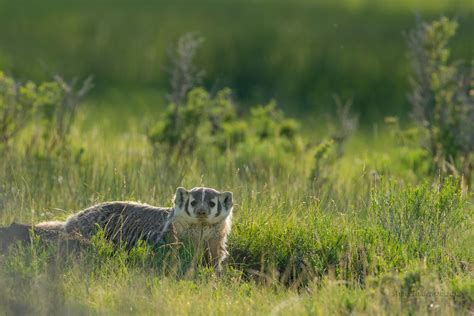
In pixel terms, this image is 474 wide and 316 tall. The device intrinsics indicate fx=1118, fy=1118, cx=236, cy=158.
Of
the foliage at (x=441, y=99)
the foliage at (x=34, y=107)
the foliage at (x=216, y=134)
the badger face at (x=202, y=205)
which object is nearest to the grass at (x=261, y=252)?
the badger face at (x=202, y=205)

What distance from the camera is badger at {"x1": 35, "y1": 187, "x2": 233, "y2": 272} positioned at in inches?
343

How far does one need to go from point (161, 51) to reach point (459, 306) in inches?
714

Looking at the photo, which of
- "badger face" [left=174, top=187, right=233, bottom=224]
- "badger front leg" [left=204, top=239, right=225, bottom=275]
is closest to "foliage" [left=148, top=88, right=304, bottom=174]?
"badger front leg" [left=204, top=239, right=225, bottom=275]

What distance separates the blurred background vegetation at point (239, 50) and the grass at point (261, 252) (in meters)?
10.7

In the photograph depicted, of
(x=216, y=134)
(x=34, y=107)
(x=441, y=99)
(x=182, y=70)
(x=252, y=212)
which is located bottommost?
(x=252, y=212)

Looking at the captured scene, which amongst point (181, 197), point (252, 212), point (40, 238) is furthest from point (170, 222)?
point (40, 238)

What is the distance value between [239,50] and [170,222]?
1605cm

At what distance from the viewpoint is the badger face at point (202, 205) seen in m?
8.65

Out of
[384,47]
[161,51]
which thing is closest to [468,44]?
[384,47]

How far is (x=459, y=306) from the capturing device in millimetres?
7531

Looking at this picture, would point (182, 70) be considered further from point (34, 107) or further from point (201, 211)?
point (201, 211)

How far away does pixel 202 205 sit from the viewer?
8.65 metres

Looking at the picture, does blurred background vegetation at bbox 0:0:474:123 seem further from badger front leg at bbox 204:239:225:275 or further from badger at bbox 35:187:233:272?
badger front leg at bbox 204:239:225:275

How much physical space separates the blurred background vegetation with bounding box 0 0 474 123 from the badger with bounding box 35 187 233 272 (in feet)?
41.4
